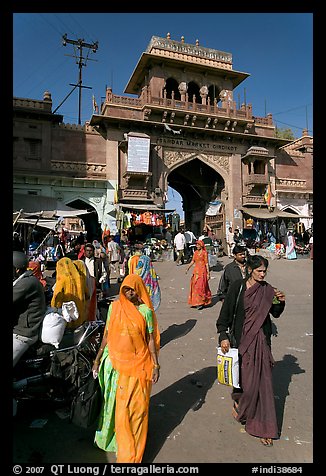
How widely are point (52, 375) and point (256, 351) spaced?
189 centimetres

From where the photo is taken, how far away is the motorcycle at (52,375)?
292 cm

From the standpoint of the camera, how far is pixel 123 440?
2318mm

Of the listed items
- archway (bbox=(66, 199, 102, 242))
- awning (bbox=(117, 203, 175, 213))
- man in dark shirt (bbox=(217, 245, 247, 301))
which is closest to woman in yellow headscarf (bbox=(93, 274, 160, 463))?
man in dark shirt (bbox=(217, 245, 247, 301))

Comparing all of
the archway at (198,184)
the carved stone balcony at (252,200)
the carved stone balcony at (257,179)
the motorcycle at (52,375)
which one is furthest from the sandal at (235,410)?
the archway at (198,184)

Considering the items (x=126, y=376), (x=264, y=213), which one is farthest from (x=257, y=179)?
(x=126, y=376)

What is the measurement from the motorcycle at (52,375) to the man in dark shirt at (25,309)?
21cm

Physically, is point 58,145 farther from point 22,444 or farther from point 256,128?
point 22,444

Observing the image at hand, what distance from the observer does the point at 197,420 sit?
3.05 meters

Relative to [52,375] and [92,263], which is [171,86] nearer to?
[92,263]

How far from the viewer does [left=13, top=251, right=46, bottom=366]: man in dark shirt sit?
9.22ft

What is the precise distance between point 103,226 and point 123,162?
3.72 m

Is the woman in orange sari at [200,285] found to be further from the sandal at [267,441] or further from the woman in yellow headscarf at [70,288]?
the sandal at [267,441]

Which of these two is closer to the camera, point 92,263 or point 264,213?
point 92,263
